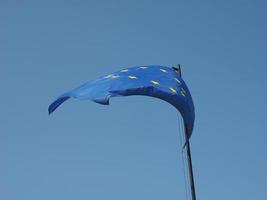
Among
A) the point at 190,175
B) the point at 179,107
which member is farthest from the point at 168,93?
the point at 190,175

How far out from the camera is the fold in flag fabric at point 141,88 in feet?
72.2

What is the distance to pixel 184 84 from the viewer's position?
24.5 metres

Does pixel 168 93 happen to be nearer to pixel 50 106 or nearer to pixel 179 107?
pixel 179 107

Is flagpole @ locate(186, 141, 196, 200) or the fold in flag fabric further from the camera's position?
flagpole @ locate(186, 141, 196, 200)

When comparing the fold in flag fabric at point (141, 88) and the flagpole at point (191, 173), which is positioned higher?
the fold in flag fabric at point (141, 88)

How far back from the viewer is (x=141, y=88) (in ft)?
72.4

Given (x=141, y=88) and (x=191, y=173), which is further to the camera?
(x=191, y=173)

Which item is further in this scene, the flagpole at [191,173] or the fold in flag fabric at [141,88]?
the flagpole at [191,173]

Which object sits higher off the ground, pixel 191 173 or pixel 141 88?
pixel 141 88

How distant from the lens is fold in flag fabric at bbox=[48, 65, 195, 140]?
22.0 metres

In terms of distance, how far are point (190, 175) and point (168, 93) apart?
408 cm

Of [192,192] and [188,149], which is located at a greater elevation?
[188,149]

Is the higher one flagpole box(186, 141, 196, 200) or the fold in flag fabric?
the fold in flag fabric

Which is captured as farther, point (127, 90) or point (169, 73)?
point (169, 73)
